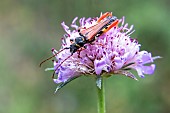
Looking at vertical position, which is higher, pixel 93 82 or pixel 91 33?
pixel 93 82

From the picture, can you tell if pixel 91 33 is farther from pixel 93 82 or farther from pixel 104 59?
pixel 93 82

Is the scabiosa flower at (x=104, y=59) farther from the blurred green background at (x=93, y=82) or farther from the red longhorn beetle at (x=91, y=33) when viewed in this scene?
the blurred green background at (x=93, y=82)

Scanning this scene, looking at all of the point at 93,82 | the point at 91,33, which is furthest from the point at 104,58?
the point at 93,82

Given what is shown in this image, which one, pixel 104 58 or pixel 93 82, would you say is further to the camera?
pixel 93 82

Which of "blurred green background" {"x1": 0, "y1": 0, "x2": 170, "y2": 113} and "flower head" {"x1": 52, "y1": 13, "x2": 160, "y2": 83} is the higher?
"blurred green background" {"x1": 0, "y1": 0, "x2": 170, "y2": 113}

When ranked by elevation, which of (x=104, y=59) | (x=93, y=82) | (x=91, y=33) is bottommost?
(x=104, y=59)

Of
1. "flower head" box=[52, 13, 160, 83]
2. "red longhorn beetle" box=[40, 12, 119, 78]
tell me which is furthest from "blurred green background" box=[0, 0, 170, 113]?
"red longhorn beetle" box=[40, 12, 119, 78]

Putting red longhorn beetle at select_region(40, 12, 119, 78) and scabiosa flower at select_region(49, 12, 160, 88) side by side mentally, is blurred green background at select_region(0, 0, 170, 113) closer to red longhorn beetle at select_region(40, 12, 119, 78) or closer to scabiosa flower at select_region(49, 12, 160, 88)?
scabiosa flower at select_region(49, 12, 160, 88)
